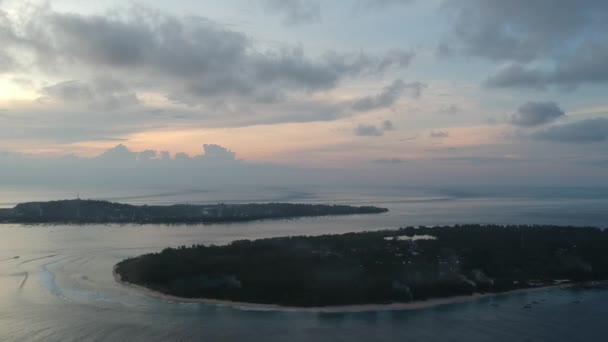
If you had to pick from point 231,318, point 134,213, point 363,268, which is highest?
point 134,213

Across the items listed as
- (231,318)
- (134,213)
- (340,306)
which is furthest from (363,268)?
(134,213)

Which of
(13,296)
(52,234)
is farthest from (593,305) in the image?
(52,234)

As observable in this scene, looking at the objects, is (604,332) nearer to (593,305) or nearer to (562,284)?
(593,305)

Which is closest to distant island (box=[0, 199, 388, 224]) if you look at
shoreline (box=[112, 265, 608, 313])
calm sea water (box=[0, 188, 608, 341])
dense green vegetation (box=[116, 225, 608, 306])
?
dense green vegetation (box=[116, 225, 608, 306])

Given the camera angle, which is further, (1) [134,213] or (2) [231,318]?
(1) [134,213]

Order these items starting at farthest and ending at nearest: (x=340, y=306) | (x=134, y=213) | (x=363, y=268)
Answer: (x=134, y=213) < (x=363, y=268) < (x=340, y=306)

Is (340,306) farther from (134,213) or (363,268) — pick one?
(134,213)

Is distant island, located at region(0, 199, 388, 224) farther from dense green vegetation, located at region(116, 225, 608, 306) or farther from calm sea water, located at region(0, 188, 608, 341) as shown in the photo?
calm sea water, located at region(0, 188, 608, 341)
